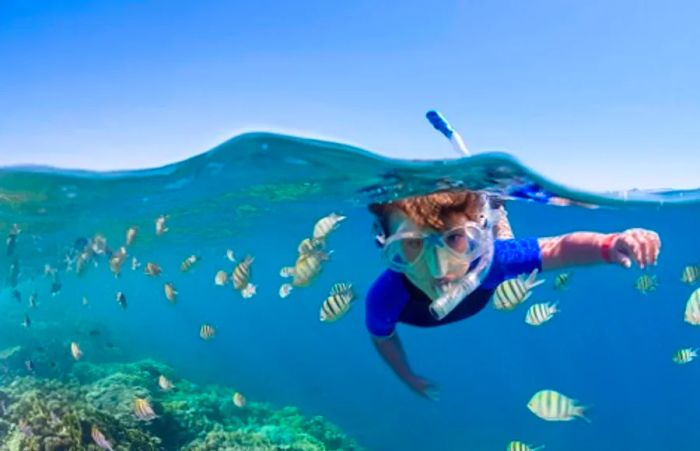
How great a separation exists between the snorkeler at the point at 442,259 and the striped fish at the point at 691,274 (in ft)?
20.2

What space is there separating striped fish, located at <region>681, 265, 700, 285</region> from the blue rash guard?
6.34 metres

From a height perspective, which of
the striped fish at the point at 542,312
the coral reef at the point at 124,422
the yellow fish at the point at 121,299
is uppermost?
the striped fish at the point at 542,312

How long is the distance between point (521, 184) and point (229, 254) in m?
7.95

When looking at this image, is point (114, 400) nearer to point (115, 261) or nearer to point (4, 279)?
point (115, 261)

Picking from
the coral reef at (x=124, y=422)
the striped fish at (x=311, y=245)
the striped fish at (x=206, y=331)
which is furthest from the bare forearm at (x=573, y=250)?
the coral reef at (x=124, y=422)

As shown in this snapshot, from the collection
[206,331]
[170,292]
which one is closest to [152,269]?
[170,292]

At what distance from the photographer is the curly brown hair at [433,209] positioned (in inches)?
245

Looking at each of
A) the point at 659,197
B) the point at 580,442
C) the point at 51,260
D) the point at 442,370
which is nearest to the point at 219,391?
the point at 659,197

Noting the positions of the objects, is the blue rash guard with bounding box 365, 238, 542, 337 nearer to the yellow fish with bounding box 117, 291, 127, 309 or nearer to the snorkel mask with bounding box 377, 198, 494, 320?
the snorkel mask with bounding box 377, 198, 494, 320

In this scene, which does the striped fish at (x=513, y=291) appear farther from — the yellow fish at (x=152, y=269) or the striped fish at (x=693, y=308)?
the yellow fish at (x=152, y=269)

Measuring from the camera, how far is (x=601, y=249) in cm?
529

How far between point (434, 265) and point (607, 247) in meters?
1.53

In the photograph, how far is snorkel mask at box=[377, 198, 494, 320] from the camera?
5.83 meters

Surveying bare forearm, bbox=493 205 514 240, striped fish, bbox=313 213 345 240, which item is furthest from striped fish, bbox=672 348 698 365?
striped fish, bbox=313 213 345 240
